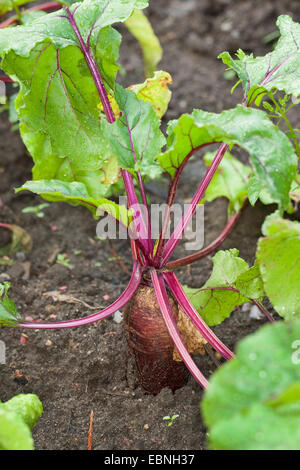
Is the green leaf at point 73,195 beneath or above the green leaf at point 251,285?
above

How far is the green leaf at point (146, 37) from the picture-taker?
83.7 inches

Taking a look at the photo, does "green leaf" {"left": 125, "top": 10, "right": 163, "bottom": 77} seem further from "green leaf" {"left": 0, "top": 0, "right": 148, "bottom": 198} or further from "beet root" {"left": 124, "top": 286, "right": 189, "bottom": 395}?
"beet root" {"left": 124, "top": 286, "right": 189, "bottom": 395}

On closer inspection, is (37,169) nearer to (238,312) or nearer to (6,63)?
(6,63)

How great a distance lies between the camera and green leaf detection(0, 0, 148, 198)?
1.48 m

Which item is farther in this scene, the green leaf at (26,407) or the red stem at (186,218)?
the red stem at (186,218)

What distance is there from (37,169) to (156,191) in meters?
0.86

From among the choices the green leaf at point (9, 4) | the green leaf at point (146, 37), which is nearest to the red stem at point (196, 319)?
the green leaf at point (146, 37)

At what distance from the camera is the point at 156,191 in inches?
100

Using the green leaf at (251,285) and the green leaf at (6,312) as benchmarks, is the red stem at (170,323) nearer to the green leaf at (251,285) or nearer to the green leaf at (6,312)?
the green leaf at (251,285)

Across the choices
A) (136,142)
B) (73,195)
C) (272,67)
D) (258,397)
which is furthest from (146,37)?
(258,397)

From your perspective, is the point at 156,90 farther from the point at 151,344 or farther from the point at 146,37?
the point at 151,344

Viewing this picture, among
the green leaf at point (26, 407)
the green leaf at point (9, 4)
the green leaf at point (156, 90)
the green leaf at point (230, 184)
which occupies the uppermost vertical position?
the green leaf at point (9, 4)

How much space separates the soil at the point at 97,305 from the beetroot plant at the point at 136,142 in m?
0.13
